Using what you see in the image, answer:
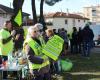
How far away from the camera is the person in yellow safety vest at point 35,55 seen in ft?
32.6

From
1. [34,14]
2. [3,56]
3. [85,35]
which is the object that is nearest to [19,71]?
[3,56]

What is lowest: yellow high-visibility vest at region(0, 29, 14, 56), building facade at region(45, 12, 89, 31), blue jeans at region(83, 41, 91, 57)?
building facade at region(45, 12, 89, 31)

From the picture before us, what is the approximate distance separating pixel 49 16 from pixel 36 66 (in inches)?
3747

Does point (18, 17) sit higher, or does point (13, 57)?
point (18, 17)

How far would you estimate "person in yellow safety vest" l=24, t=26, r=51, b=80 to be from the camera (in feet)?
32.6

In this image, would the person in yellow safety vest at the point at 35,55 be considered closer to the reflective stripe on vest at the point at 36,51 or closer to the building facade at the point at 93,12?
the reflective stripe on vest at the point at 36,51

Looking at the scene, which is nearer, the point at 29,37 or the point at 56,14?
the point at 29,37

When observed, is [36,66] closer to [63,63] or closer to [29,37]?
[29,37]

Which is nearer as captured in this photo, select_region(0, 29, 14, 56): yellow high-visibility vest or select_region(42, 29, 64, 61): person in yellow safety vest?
select_region(42, 29, 64, 61): person in yellow safety vest

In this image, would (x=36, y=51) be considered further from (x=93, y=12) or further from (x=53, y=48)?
(x=93, y=12)

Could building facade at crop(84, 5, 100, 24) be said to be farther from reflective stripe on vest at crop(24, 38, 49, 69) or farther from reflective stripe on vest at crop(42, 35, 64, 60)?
reflective stripe on vest at crop(24, 38, 49, 69)

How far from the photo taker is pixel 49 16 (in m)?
105

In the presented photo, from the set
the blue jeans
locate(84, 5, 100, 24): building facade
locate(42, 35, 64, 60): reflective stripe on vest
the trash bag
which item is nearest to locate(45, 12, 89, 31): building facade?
locate(84, 5, 100, 24): building facade

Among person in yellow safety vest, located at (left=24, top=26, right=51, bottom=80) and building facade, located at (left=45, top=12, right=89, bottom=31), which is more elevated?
person in yellow safety vest, located at (left=24, top=26, right=51, bottom=80)
